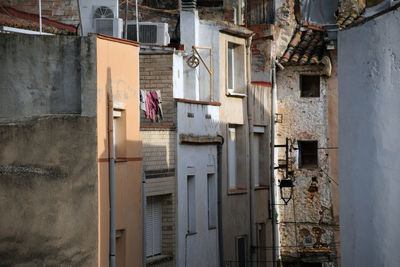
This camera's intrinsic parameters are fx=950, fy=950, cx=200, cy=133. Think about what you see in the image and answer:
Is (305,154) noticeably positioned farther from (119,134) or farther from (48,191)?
(48,191)

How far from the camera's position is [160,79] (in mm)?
23406

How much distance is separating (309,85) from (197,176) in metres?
8.14

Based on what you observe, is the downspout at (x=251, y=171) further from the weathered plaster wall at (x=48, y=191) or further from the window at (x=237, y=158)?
the weathered plaster wall at (x=48, y=191)

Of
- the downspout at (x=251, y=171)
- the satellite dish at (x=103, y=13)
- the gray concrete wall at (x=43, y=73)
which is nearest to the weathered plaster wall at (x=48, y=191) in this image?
the gray concrete wall at (x=43, y=73)

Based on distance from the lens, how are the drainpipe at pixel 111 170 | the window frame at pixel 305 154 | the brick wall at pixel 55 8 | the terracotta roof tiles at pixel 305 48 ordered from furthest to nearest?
the window frame at pixel 305 154
the terracotta roof tiles at pixel 305 48
the brick wall at pixel 55 8
the drainpipe at pixel 111 170

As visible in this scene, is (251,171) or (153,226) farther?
(251,171)

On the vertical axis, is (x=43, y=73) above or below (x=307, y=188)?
above

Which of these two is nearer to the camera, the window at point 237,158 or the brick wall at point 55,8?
the window at point 237,158

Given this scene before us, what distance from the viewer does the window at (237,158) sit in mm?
27484

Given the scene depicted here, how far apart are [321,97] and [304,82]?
78 centimetres

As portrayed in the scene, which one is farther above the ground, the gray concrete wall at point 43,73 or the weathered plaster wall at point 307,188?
the gray concrete wall at point 43,73

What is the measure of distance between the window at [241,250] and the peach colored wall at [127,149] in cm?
785

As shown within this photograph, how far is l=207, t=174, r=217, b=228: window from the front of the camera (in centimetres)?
2514

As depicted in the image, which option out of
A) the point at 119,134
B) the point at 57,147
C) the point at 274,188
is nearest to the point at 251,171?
the point at 274,188
